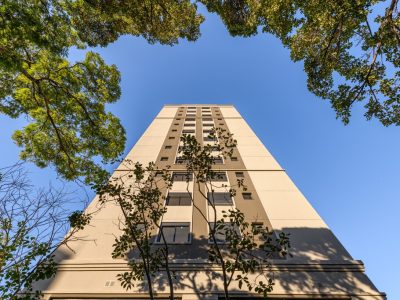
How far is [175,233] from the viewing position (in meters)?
12.5

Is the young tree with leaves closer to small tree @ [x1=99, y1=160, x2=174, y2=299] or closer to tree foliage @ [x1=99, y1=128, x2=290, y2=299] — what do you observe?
tree foliage @ [x1=99, y1=128, x2=290, y2=299]

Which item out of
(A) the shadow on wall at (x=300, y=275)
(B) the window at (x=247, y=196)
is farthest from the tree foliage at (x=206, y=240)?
(B) the window at (x=247, y=196)

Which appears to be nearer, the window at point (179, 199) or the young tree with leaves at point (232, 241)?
the young tree with leaves at point (232, 241)

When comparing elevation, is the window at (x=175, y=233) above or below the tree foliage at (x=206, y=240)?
above

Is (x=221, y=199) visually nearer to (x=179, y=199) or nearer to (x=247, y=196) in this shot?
(x=247, y=196)

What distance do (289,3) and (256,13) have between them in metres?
1.73

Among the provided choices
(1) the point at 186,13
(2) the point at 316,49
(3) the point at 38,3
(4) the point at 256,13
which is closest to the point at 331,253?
(2) the point at 316,49

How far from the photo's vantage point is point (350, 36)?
8.74 meters

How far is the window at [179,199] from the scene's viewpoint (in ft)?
49.3

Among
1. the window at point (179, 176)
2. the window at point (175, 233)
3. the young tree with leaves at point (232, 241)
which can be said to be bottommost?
the young tree with leaves at point (232, 241)

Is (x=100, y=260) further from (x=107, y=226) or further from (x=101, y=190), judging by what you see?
(x=101, y=190)

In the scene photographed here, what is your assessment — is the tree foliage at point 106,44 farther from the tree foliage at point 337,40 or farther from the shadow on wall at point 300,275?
the shadow on wall at point 300,275

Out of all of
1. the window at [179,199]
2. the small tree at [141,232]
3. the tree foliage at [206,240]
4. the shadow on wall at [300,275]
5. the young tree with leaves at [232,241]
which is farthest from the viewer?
the window at [179,199]

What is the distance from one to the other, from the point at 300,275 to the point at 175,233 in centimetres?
632
